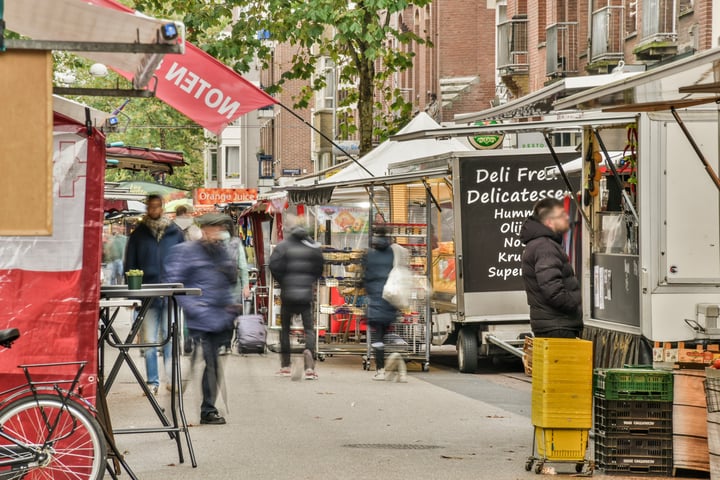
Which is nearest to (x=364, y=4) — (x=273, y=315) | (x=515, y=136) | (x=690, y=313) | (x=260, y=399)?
(x=273, y=315)

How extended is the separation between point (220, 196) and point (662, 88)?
39.6 metres

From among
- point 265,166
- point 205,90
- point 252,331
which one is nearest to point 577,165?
point 252,331

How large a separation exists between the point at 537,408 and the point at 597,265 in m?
3.85

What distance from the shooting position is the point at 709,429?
8727mm

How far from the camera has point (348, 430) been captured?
1155cm

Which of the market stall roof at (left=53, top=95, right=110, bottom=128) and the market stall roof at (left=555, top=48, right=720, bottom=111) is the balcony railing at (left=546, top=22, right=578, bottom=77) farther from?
the market stall roof at (left=53, top=95, right=110, bottom=128)

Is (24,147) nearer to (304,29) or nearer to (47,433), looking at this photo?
(47,433)

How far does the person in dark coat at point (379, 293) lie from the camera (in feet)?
53.4

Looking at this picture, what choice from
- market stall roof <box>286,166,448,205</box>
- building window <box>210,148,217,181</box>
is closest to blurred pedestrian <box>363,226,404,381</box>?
market stall roof <box>286,166,448,205</box>

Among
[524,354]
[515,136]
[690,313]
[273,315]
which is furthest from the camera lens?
[515,136]

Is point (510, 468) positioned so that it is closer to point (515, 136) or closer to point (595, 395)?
point (595, 395)

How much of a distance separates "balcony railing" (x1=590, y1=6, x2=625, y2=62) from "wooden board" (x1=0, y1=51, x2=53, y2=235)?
2254cm

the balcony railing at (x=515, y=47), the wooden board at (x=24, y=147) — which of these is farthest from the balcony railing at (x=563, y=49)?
the wooden board at (x=24, y=147)

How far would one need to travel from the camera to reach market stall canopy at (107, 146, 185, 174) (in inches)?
561
